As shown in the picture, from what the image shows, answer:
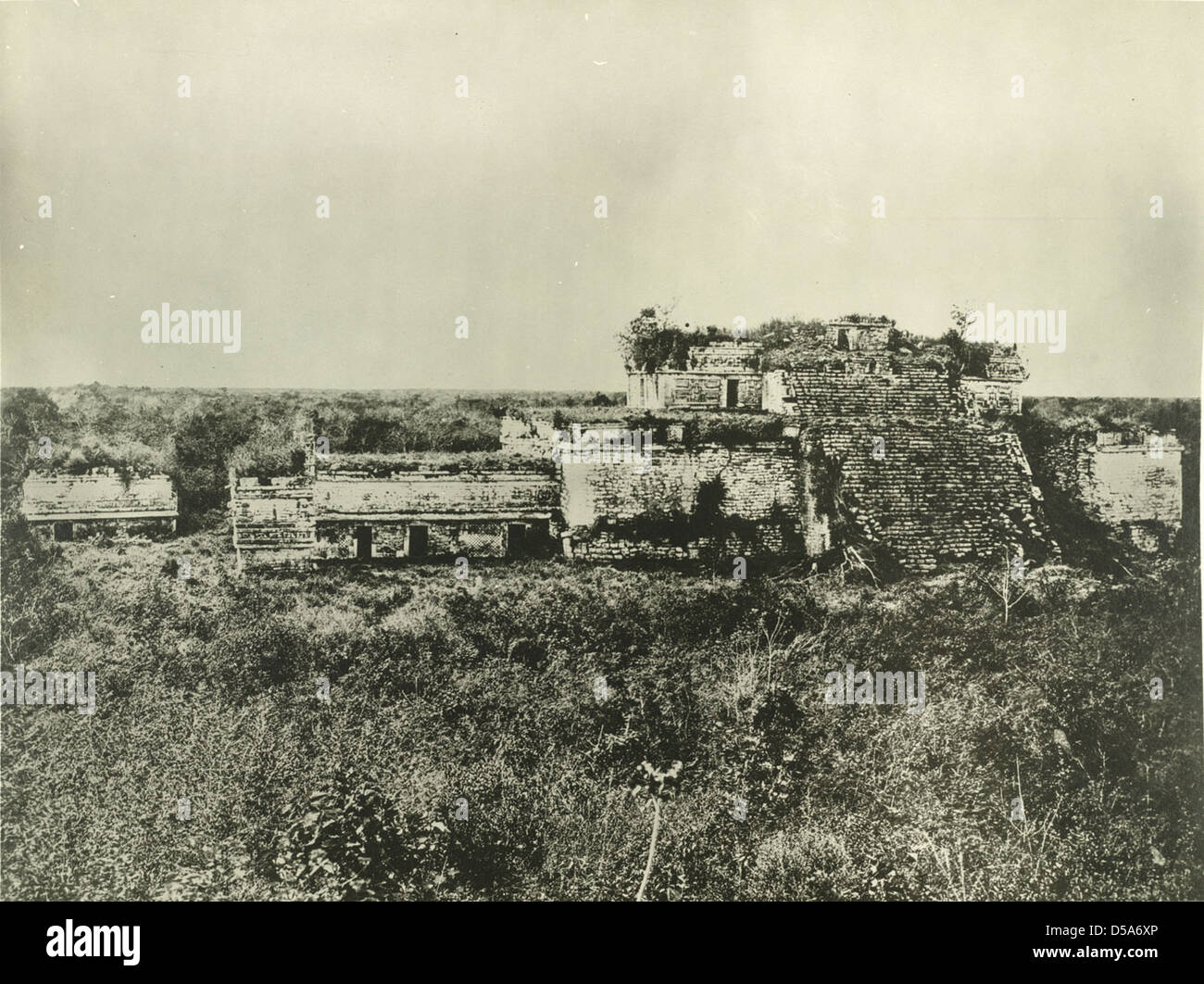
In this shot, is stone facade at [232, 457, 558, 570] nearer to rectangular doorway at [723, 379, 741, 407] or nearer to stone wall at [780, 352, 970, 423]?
rectangular doorway at [723, 379, 741, 407]

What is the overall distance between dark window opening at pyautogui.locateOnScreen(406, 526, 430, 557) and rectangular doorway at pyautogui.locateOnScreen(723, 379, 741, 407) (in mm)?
2095

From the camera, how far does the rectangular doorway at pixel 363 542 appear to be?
4.86m

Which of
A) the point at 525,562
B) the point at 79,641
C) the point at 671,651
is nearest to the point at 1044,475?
the point at 671,651

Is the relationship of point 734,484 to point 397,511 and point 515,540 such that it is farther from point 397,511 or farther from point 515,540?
point 397,511

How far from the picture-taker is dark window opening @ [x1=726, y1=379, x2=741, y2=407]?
4.94 meters

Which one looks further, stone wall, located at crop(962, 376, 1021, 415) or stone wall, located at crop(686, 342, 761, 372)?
stone wall, located at crop(962, 376, 1021, 415)

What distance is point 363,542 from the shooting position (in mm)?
4871

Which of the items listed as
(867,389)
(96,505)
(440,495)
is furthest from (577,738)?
(96,505)

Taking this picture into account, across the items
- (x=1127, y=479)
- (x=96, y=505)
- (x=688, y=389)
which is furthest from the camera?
(x=1127, y=479)

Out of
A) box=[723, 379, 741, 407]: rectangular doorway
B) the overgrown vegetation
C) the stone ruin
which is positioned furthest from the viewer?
box=[723, 379, 741, 407]: rectangular doorway

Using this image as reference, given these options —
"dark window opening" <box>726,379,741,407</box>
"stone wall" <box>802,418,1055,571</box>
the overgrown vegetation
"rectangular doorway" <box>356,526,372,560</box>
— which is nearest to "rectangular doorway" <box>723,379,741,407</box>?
"dark window opening" <box>726,379,741,407</box>

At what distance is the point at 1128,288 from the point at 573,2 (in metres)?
4.04

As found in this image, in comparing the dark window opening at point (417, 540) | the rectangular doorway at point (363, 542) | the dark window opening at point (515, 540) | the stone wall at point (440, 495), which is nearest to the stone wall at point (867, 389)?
the stone wall at point (440, 495)

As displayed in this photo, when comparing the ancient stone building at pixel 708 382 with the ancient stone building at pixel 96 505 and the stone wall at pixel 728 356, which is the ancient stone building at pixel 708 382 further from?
the ancient stone building at pixel 96 505
